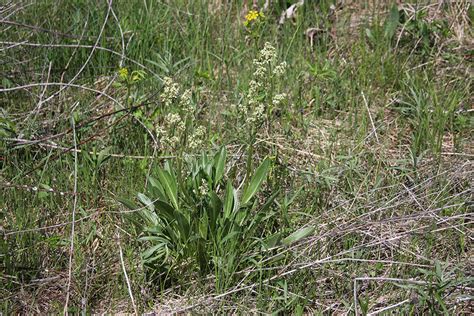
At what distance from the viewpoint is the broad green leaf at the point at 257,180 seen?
3508 millimetres

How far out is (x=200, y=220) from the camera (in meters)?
3.31

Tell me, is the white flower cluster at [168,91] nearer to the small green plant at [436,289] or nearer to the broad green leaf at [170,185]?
the broad green leaf at [170,185]

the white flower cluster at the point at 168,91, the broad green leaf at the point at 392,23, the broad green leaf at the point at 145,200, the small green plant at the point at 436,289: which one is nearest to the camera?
the small green plant at the point at 436,289

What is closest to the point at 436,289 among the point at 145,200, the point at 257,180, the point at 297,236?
the point at 297,236

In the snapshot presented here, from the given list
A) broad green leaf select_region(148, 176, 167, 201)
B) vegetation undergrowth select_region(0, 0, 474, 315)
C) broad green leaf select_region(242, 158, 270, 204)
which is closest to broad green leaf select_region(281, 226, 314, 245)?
vegetation undergrowth select_region(0, 0, 474, 315)

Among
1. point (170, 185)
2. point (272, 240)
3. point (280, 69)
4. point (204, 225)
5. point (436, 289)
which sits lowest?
point (436, 289)

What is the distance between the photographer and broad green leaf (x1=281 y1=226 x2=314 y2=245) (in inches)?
134

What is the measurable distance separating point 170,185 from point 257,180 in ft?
1.34

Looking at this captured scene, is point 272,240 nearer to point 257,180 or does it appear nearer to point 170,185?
point 257,180

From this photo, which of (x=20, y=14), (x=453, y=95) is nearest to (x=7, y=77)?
(x=20, y=14)

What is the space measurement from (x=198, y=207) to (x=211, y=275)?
312mm

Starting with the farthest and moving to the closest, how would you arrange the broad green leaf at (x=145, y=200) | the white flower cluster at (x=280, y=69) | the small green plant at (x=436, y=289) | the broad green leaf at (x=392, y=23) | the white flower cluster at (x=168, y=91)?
the broad green leaf at (x=392, y=23) → the broad green leaf at (x=145, y=200) → the white flower cluster at (x=280, y=69) → the white flower cluster at (x=168, y=91) → the small green plant at (x=436, y=289)

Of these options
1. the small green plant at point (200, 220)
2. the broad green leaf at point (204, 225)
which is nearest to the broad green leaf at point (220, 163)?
the small green plant at point (200, 220)

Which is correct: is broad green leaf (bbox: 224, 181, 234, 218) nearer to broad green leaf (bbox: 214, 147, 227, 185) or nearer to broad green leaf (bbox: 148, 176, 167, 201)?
broad green leaf (bbox: 214, 147, 227, 185)
